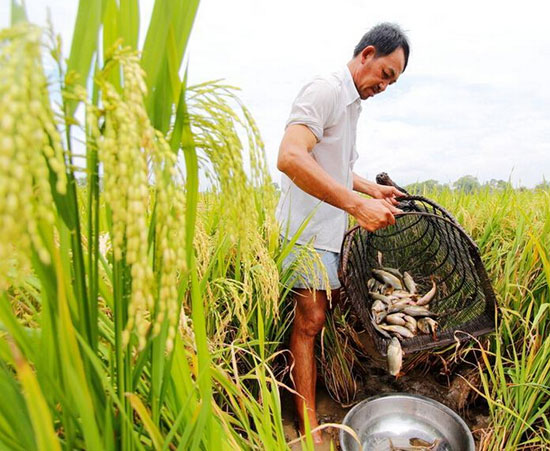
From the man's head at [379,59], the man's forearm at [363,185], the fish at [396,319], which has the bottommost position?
the fish at [396,319]

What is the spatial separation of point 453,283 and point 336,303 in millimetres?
904

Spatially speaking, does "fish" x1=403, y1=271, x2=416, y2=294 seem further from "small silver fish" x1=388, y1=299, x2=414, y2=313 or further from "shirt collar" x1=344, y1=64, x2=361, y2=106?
Answer: "shirt collar" x1=344, y1=64, x2=361, y2=106

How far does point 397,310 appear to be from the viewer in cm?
259

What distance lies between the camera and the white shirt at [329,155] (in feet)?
7.63

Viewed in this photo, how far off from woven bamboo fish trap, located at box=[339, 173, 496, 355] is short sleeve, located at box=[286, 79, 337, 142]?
2.05ft

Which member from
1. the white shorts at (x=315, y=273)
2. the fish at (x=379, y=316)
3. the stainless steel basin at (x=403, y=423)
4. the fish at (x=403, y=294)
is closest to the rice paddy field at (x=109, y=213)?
the white shorts at (x=315, y=273)

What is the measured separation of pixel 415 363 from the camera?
2.77 m

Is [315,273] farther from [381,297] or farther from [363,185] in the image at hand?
[363,185]

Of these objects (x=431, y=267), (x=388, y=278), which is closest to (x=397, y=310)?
(x=388, y=278)

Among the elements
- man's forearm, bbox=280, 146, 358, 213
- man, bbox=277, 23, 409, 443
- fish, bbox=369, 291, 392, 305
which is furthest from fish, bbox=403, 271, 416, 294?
man's forearm, bbox=280, 146, 358, 213

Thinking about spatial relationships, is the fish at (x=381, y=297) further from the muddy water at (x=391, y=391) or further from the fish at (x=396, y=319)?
the muddy water at (x=391, y=391)

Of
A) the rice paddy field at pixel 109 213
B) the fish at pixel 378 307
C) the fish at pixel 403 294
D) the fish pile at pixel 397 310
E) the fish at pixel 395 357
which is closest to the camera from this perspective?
the rice paddy field at pixel 109 213

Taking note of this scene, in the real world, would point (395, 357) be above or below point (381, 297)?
below

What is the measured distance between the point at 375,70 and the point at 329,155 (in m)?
0.60
